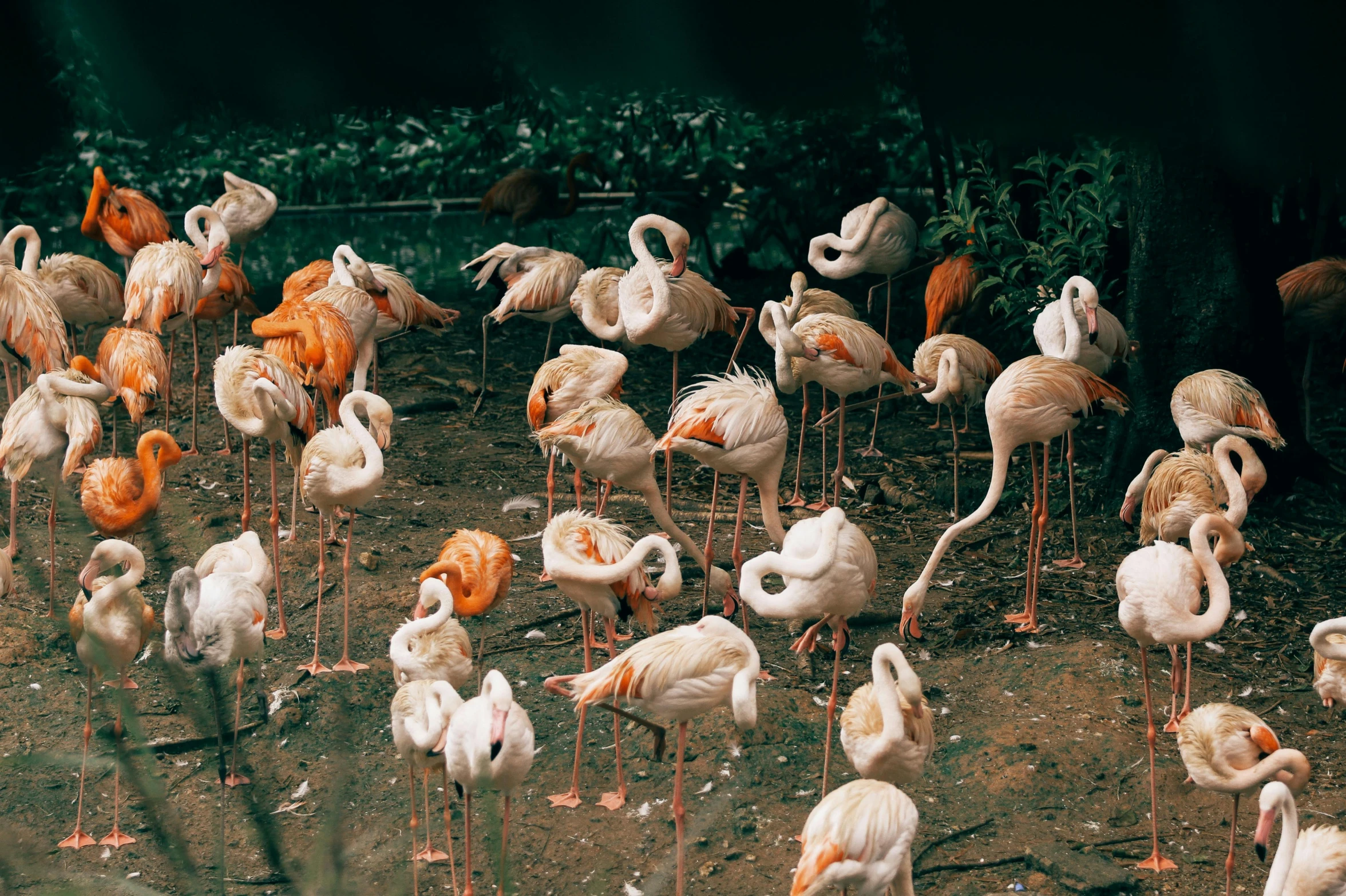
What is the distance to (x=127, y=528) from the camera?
457 centimetres

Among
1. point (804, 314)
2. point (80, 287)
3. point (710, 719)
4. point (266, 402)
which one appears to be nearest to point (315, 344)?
point (266, 402)

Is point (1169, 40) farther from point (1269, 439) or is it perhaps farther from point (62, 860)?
point (62, 860)

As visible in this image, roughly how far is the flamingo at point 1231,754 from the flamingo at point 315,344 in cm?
335

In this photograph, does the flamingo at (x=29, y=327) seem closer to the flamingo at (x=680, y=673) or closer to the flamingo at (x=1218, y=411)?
the flamingo at (x=680, y=673)

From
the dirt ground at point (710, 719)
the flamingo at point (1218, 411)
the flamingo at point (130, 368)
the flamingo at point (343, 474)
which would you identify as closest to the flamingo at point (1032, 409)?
the dirt ground at point (710, 719)

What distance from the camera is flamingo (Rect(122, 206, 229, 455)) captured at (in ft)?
19.3

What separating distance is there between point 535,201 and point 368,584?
405 centimetres

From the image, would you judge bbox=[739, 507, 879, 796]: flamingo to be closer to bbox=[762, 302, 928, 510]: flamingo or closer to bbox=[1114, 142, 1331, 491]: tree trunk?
bbox=[762, 302, 928, 510]: flamingo

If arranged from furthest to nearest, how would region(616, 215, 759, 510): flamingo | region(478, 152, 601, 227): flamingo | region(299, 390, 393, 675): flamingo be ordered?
region(478, 152, 601, 227): flamingo, region(616, 215, 759, 510): flamingo, region(299, 390, 393, 675): flamingo

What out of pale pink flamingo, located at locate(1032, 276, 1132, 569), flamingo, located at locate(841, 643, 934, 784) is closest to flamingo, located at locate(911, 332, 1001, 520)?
pale pink flamingo, located at locate(1032, 276, 1132, 569)

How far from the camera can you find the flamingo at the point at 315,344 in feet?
17.1

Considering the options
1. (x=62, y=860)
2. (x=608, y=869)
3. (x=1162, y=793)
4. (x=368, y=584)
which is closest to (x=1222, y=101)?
(x=1162, y=793)

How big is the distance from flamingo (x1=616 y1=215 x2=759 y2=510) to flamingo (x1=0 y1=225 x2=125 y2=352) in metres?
2.55

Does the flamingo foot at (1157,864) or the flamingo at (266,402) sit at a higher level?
the flamingo at (266,402)
